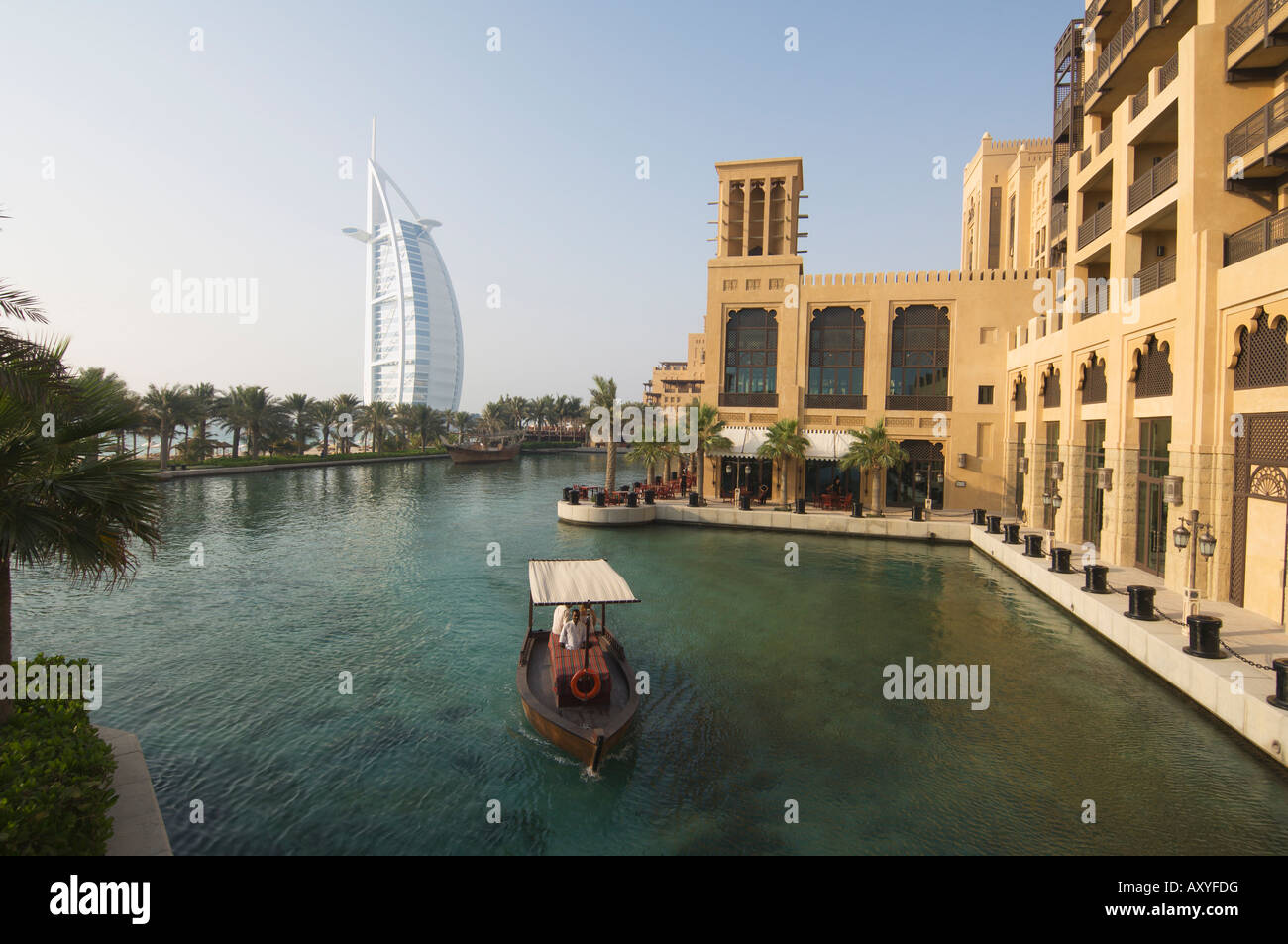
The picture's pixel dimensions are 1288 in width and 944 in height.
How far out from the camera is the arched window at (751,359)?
4131 centimetres

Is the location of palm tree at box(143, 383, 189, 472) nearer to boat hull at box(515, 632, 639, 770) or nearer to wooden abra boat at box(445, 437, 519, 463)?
wooden abra boat at box(445, 437, 519, 463)

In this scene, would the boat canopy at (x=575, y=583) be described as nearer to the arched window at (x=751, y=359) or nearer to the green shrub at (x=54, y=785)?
the green shrub at (x=54, y=785)

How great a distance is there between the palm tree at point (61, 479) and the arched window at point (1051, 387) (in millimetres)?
33640

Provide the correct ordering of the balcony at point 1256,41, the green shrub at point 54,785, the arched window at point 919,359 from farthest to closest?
the arched window at point 919,359 < the balcony at point 1256,41 < the green shrub at point 54,785

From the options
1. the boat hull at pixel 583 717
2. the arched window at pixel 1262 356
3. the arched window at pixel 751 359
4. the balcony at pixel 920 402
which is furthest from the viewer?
the arched window at pixel 751 359

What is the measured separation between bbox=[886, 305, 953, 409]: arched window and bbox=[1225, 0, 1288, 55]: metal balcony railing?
21422mm

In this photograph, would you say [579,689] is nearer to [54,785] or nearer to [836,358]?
[54,785]

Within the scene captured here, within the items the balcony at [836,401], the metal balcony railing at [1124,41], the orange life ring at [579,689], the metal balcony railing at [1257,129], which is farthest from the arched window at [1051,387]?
the orange life ring at [579,689]

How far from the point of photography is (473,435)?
108m

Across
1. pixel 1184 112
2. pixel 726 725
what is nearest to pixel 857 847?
pixel 726 725

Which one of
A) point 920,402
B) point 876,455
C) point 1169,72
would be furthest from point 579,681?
point 920,402

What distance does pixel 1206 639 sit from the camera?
42.0 ft

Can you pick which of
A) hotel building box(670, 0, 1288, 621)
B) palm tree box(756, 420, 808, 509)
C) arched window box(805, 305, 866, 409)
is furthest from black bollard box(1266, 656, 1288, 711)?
arched window box(805, 305, 866, 409)
